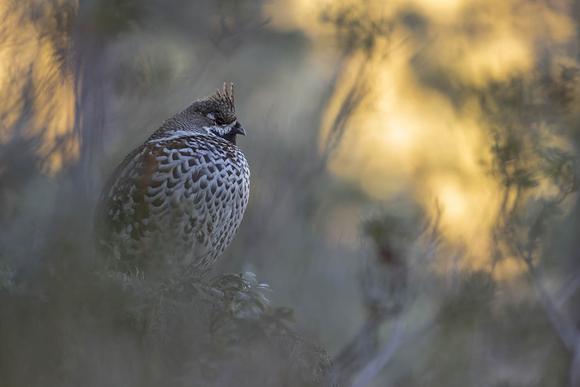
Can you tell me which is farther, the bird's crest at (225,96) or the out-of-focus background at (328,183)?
the bird's crest at (225,96)

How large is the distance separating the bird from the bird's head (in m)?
0.23

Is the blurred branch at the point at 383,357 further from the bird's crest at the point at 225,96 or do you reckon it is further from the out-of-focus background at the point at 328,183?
the bird's crest at the point at 225,96

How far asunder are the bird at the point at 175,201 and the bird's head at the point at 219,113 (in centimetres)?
23

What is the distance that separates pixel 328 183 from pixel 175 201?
4416 mm

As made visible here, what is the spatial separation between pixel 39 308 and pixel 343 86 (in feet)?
16.8

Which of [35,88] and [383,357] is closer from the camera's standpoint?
[35,88]

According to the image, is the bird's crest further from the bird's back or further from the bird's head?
the bird's back

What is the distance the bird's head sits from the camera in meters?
6.90

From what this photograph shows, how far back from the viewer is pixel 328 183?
10.4 m

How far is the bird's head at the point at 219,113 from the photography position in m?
6.90

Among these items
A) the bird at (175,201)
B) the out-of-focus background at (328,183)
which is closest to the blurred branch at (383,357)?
the out-of-focus background at (328,183)

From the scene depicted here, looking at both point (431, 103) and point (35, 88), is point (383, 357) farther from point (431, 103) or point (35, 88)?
point (431, 103)

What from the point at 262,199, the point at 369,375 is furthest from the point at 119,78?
the point at 262,199

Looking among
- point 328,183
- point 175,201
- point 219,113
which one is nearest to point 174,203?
point 175,201
